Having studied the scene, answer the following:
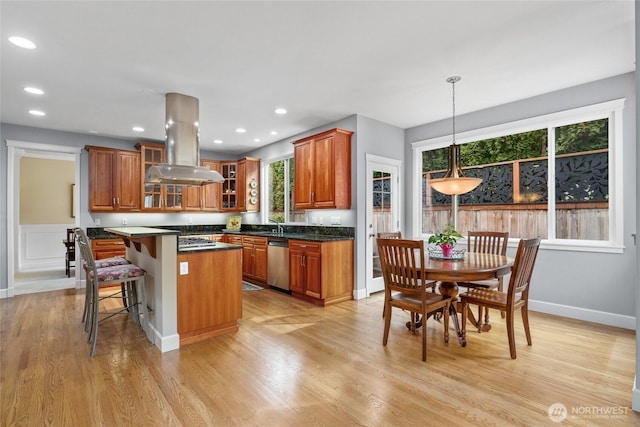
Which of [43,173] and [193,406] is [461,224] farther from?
[43,173]

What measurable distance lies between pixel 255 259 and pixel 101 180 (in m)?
3.02

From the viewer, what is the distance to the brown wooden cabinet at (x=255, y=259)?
17.7 feet

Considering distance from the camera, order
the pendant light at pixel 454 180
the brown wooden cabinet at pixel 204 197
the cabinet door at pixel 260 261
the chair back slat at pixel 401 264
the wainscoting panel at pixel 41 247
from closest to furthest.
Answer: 1. the chair back slat at pixel 401 264
2. the pendant light at pixel 454 180
3. the cabinet door at pixel 260 261
4. the brown wooden cabinet at pixel 204 197
5. the wainscoting panel at pixel 41 247

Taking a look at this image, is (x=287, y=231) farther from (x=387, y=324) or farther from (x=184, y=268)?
(x=387, y=324)

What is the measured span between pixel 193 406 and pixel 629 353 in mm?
3534

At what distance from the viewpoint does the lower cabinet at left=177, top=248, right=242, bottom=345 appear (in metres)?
3.02

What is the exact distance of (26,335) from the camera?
3242 millimetres

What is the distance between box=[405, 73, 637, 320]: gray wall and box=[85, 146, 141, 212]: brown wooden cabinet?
19.7 feet

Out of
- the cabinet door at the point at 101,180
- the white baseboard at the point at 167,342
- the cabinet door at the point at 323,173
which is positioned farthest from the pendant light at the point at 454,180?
the cabinet door at the point at 101,180

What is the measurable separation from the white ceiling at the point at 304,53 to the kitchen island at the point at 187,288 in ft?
5.42

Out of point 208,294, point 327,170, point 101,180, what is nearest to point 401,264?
point 208,294

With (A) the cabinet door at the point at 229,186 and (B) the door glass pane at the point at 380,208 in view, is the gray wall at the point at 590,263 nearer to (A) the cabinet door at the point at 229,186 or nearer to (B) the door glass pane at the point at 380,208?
(B) the door glass pane at the point at 380,208

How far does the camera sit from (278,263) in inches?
200

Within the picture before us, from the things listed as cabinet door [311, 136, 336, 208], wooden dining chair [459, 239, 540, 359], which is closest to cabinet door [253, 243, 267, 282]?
cabinet door [311, 136, 336, 208]
